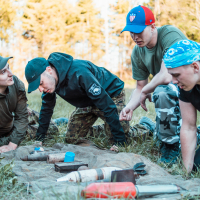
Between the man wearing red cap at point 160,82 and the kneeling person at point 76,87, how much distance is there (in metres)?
0.29

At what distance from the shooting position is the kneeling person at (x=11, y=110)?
3176 millimetres

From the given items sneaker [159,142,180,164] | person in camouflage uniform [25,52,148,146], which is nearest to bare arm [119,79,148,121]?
person in camouflage uniform [25,52,148,146]

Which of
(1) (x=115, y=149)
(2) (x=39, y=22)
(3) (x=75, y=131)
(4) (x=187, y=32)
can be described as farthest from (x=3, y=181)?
(4) (x=187, y=32)

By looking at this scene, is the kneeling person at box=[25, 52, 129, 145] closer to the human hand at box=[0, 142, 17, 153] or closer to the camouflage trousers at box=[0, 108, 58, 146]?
the camouflage trousers at box=[0, 108, 58, 146]

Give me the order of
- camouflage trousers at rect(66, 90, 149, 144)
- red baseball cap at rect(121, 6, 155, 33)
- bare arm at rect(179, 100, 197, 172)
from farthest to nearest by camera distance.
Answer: camouflage trousers at rect(66, 90, 149, 144), red baseball cap at rect(121, 6, 155, 33), bare arm at rect(179, 100, 197, 172)

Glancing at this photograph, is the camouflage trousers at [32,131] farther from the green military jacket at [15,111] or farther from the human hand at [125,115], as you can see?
the human hand at [125,115]

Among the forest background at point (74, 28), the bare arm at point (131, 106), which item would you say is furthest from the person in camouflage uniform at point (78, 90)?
the forest background at point (74, 28)

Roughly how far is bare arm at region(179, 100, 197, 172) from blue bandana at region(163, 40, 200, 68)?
22.5 inches

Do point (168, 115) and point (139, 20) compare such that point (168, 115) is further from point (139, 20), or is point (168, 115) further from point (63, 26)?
point (63, 26)

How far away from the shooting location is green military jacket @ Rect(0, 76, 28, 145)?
3.37 meters

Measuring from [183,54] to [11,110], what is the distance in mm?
2471

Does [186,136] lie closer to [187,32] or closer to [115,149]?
[115,149]

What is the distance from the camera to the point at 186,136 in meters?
2.57

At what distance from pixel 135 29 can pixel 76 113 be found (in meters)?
1.63
